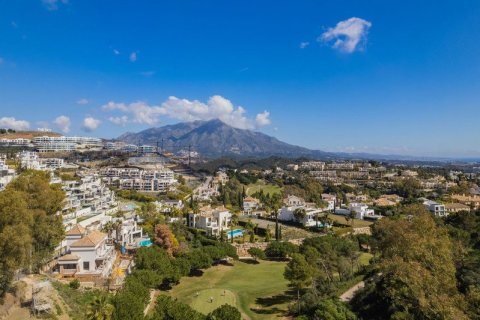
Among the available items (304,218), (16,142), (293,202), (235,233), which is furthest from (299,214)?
(16,142)

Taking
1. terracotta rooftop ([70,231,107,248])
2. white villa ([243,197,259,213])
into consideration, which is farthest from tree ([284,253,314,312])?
white villa ([243,197,259,213])

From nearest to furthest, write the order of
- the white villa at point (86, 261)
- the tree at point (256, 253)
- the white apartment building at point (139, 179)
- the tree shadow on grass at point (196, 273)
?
the white villa at point (86, 261) → the tree shadow on grass at point (196, 273) → the tree at point (256, 253) → the white apartment building at point (139, 179)

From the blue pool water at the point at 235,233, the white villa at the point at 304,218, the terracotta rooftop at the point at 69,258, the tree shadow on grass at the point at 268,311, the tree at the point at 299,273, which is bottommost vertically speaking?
the tree shadow on grass at the point at 268,311

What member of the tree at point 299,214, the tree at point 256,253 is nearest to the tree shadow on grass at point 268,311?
the tree at point 256,253

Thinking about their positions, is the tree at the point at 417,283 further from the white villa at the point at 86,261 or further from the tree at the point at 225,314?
the white villa at the point at 86,261

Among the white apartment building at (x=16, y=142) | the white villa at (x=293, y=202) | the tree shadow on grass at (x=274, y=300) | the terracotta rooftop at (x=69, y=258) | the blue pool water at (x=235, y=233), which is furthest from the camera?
the white apartment building at (x=16, y=142)

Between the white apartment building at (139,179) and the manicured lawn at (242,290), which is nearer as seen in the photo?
the manicured lawn at (242,290)

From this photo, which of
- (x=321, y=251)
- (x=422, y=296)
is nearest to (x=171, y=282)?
(x=321, y=251)

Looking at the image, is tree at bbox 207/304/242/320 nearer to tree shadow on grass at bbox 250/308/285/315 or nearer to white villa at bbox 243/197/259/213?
tree shadow on grass at bbox 250/308/285/315
